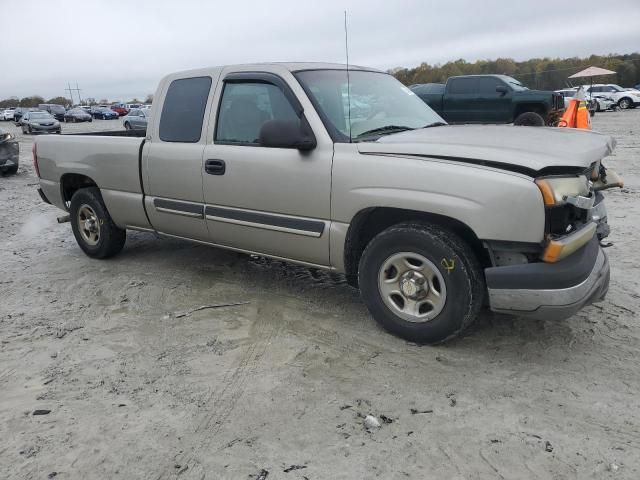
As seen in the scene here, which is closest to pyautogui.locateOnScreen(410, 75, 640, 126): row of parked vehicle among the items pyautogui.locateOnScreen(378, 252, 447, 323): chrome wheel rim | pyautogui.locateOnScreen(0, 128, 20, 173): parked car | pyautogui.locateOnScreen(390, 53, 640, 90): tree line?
pyautogui.locateOnScreen(0, 128, 20, 173): parked car

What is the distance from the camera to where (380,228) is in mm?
3826

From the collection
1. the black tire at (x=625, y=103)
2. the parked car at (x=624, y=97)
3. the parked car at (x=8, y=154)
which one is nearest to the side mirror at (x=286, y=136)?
the parked car at (x=8, y=154)

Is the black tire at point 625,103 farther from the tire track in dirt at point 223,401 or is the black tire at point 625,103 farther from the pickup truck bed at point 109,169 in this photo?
the tire track in dirt at point 223,401

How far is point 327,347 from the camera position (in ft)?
12.1

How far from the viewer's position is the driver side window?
4.10 m

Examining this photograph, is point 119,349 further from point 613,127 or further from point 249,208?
point 613,127

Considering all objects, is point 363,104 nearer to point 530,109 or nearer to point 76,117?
point 530,109

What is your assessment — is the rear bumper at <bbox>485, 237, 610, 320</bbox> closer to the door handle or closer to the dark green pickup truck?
the door handle

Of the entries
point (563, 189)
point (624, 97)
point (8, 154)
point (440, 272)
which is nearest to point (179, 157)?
point (440, 272)

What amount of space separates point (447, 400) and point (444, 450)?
444mm

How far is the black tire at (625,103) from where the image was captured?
102 feet

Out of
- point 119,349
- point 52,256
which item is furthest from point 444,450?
point 52,256

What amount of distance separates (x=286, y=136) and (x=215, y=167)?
3.00ft

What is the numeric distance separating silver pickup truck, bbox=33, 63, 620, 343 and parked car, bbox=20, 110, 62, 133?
92.5 ft
